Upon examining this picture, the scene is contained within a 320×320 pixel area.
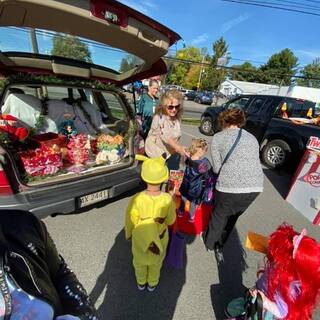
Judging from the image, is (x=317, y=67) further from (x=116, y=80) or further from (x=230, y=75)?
(x=116, y=80)

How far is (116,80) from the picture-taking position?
3764 millimetres

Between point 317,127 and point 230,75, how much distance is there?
201 feet

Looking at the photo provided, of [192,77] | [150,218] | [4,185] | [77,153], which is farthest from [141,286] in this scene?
[192,77]

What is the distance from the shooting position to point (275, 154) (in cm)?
638

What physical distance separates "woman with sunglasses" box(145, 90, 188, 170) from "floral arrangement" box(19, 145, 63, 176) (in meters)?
1.20

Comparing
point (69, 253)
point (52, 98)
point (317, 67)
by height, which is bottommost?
point (69, 253)

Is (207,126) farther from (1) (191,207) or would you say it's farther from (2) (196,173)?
(2) (196,173)

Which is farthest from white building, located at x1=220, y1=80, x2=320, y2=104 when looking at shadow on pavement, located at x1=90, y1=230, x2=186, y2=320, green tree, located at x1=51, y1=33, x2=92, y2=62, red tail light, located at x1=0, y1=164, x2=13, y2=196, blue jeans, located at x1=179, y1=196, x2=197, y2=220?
red tail light, located at x1=0, y1=164, x2=13, y2=196

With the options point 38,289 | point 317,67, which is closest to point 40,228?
point 38,289

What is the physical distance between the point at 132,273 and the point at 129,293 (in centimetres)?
24

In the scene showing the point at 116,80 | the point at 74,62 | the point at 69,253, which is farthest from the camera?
the point at 116,80

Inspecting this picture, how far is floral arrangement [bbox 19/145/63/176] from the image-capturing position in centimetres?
274

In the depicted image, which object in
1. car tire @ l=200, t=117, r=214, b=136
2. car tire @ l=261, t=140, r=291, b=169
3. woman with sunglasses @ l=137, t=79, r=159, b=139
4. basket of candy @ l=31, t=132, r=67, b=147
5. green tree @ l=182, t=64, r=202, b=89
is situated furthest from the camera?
green tree @ l=182, t=64, r=202, b=89

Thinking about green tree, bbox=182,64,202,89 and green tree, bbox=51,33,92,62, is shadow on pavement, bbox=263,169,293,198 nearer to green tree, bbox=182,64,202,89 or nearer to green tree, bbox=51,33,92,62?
green tree, bbox=51,33,92,62
